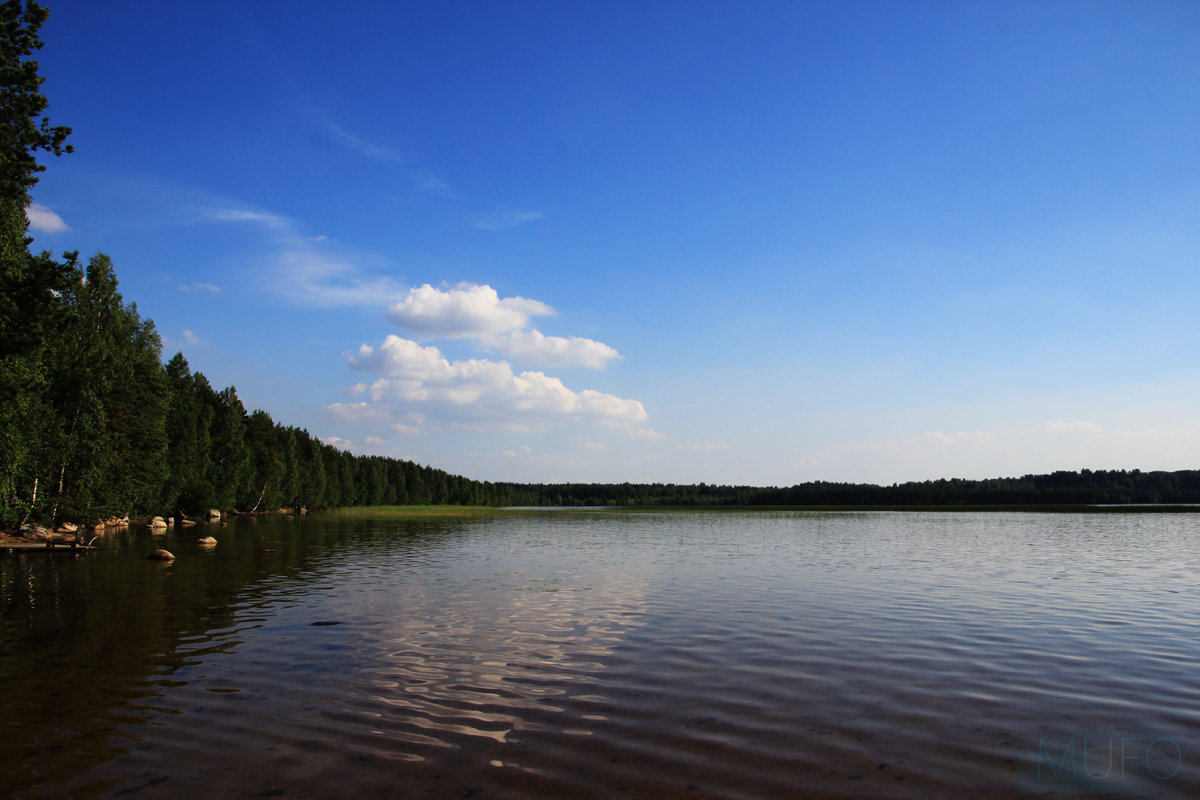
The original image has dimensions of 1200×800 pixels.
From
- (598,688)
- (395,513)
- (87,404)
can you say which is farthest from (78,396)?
(395,513)

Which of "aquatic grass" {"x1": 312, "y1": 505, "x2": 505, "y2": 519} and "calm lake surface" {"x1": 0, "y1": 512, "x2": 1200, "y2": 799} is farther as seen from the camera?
"aquatic grass" {"x1": 312, "y1": 505, "x2": 505, "y2": 519}

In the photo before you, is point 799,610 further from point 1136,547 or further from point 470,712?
point 1136,547

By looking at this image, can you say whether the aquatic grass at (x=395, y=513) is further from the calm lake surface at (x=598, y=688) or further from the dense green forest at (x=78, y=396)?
the calm lake surface at (x=598, y=688)

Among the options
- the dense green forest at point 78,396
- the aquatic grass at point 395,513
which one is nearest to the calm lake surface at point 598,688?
the dense green forest at point 78,396

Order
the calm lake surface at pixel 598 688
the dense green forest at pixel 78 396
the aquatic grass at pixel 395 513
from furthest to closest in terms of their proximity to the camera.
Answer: the aquatic grass at pixel 395 513 < the dense green forest at pixel 78 396 < the calm lake surface at pixel 598 688

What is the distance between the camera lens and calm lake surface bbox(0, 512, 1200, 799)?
895cm

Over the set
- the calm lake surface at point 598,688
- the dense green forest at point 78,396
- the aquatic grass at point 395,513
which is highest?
the dense green forest at point 78,396

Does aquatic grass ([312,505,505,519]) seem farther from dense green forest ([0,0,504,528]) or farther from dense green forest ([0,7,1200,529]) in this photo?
dense green forest ([0,0,504,528])

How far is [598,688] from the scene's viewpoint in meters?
13.3

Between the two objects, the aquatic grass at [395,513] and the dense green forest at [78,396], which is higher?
the dense green forest at [78,396]

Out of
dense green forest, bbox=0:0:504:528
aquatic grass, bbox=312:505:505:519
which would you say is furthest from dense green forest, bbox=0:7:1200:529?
aquatic grass, bbox=312:505:505:519

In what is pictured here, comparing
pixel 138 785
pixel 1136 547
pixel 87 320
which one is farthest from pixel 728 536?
pixel 87 320

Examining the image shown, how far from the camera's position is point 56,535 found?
56.5 m

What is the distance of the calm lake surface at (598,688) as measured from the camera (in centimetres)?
895
